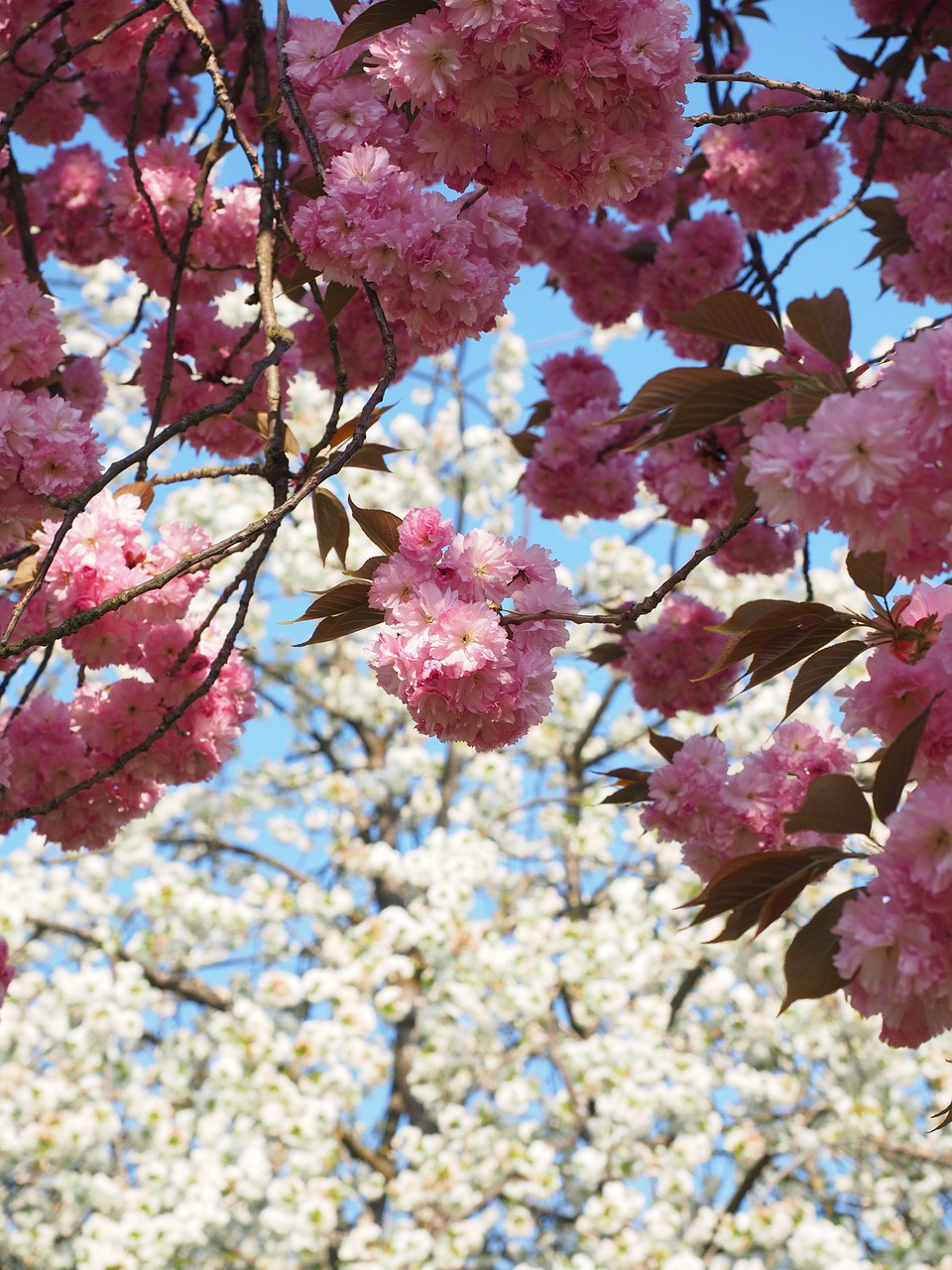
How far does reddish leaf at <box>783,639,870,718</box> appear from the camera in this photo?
113cm

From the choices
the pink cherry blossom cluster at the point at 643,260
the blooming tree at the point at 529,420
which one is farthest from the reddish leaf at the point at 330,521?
the pink cherry blossom cluster at the point at 643,260

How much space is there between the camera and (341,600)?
46.3 inches

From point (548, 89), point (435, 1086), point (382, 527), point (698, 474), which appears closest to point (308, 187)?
point (548, 89)

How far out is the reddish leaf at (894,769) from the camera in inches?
33.1

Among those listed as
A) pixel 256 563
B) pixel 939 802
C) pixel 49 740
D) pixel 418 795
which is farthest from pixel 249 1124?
pixel 939 802

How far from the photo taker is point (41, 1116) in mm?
5922

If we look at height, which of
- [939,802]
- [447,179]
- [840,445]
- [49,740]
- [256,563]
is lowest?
[939,802]

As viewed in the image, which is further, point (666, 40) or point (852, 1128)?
point (852, 1128)

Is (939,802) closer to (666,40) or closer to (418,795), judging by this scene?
(666,40)

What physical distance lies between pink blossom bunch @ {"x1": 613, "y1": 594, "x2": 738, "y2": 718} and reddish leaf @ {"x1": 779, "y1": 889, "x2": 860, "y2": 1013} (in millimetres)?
1810

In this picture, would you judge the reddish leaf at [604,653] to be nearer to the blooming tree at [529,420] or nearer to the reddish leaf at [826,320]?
the blooming tree at [529,420]

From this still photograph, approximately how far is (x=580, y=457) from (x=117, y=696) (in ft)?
5.28

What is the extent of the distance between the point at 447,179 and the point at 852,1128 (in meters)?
5.85

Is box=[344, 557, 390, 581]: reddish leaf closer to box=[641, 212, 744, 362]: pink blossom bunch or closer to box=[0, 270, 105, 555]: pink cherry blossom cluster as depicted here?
box=[0, 270, 105, 555]: pink cherry blossom cluster
